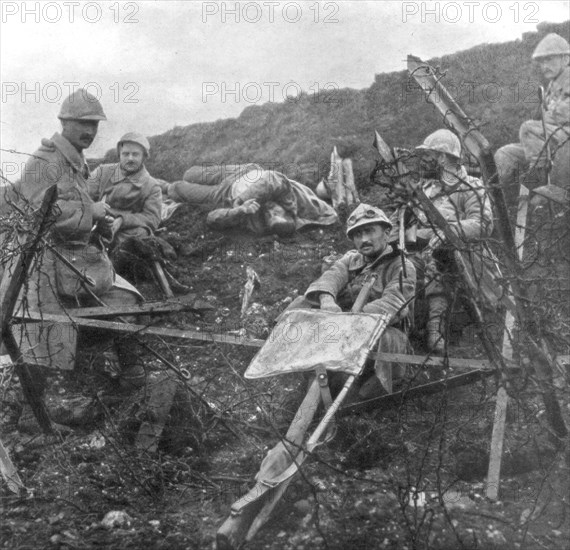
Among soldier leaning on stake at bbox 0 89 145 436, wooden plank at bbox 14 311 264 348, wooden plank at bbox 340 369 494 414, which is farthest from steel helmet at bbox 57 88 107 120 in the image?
wooden plank at bbox 340 369 494 414

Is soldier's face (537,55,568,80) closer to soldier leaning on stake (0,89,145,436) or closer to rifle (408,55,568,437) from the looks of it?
soldier leaning on stake (0,89,145,436)

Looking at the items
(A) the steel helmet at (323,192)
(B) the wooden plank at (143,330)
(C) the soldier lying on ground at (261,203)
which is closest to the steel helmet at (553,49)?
(C) the soldier lying on ground at (261,203)

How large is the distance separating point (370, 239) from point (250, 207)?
3748mm

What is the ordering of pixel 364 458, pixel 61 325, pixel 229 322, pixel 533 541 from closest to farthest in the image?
pixel 533 541 → pixel 364 458 → pixel 61 325 → pixel 229 322

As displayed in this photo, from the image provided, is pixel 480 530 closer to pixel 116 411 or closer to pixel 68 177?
pixel 116 411

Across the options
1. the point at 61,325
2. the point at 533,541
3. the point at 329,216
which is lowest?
the point at 533,541

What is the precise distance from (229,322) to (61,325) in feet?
8.05

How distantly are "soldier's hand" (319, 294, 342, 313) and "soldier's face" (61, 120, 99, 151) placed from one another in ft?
9.00

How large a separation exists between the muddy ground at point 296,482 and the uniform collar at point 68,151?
6.01 ft

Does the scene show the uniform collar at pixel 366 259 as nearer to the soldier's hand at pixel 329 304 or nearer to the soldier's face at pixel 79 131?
the soldier's hand at pixel 329 304

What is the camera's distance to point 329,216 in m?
11.9

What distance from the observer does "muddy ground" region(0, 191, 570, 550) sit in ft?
17.9

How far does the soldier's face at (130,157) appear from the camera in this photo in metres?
10.4

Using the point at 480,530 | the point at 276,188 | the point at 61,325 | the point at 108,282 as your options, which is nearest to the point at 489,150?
the point at 480,530
